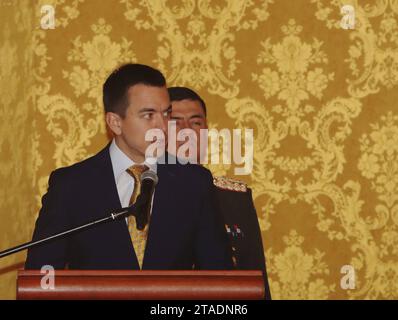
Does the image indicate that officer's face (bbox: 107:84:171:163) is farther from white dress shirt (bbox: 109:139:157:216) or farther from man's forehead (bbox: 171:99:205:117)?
man's forehead (bbox: 171:99:205:117)

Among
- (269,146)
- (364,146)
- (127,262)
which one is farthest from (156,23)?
(127,262)

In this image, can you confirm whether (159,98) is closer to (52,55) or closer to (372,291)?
(52,55)

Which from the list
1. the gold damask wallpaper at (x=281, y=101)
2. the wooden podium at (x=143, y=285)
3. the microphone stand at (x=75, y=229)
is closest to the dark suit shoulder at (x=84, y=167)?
the gold damask wallpaper at (x=281, y=101)

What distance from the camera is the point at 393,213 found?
353 cm

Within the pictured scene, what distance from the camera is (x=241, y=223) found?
10.9ft

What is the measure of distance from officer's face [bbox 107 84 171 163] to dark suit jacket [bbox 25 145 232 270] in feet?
0.34

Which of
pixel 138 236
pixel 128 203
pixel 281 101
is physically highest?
pixel 281 101

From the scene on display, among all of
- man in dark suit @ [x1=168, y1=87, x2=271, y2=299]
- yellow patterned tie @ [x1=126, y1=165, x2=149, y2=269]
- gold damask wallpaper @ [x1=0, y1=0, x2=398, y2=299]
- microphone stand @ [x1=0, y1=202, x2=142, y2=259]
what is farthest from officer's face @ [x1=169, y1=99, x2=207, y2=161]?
microphone stand @ [x1=0, y1=202, x2=142, y2=259]

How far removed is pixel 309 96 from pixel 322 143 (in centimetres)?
25

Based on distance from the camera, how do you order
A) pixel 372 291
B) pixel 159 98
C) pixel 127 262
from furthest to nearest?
1. pixel 372 291
2. pixel 159 98
3. pixel 127 262

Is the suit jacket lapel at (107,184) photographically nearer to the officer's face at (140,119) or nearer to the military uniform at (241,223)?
the officer's face at (140,119)

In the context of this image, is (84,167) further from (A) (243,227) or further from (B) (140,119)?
(A) (243,227)

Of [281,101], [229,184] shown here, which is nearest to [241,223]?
[229,184]

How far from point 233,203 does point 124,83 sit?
0.80 m
